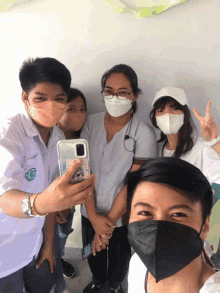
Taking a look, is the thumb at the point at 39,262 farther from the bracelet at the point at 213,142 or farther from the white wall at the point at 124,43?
the bracelet at the point at 213,142

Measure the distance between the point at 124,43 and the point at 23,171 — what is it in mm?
1038

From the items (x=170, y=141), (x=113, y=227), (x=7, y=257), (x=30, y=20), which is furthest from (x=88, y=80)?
(x=7, y=257)

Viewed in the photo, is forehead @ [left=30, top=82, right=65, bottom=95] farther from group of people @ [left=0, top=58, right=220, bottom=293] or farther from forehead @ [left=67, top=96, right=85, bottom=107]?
forehead @ [left=67, top=96, right=85, bottom=107]

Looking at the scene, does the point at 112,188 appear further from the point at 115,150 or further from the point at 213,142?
the point at 213,142

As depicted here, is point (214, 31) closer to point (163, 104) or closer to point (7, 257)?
point (163, 104)

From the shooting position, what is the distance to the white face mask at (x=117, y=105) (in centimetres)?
101

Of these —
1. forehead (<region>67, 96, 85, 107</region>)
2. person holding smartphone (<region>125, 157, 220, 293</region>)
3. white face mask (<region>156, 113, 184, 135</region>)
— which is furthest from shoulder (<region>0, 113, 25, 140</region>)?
white face mask (<region>156, 113, 184, 135</region>)

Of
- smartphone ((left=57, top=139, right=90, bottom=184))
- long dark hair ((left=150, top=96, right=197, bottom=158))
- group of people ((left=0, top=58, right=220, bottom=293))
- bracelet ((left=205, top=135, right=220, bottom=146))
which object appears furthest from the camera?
long dark hair ((left=150, top=96, right=197, bottom=158))

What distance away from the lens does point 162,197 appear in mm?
555

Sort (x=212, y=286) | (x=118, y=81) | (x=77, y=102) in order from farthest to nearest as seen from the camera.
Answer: (x=77, y=102)
(x=118, y=81)
(x=212, y=286)

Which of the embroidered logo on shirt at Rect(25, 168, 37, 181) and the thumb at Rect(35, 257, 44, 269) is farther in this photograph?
the thumb at Rect(35, 257, 44, 269)

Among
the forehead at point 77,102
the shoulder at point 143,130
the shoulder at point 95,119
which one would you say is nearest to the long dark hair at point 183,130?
the shoulder at point 143,130

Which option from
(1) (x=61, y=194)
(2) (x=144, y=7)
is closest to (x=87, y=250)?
(1) (x=61, y=194)

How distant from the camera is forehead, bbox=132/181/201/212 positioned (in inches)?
21.5
